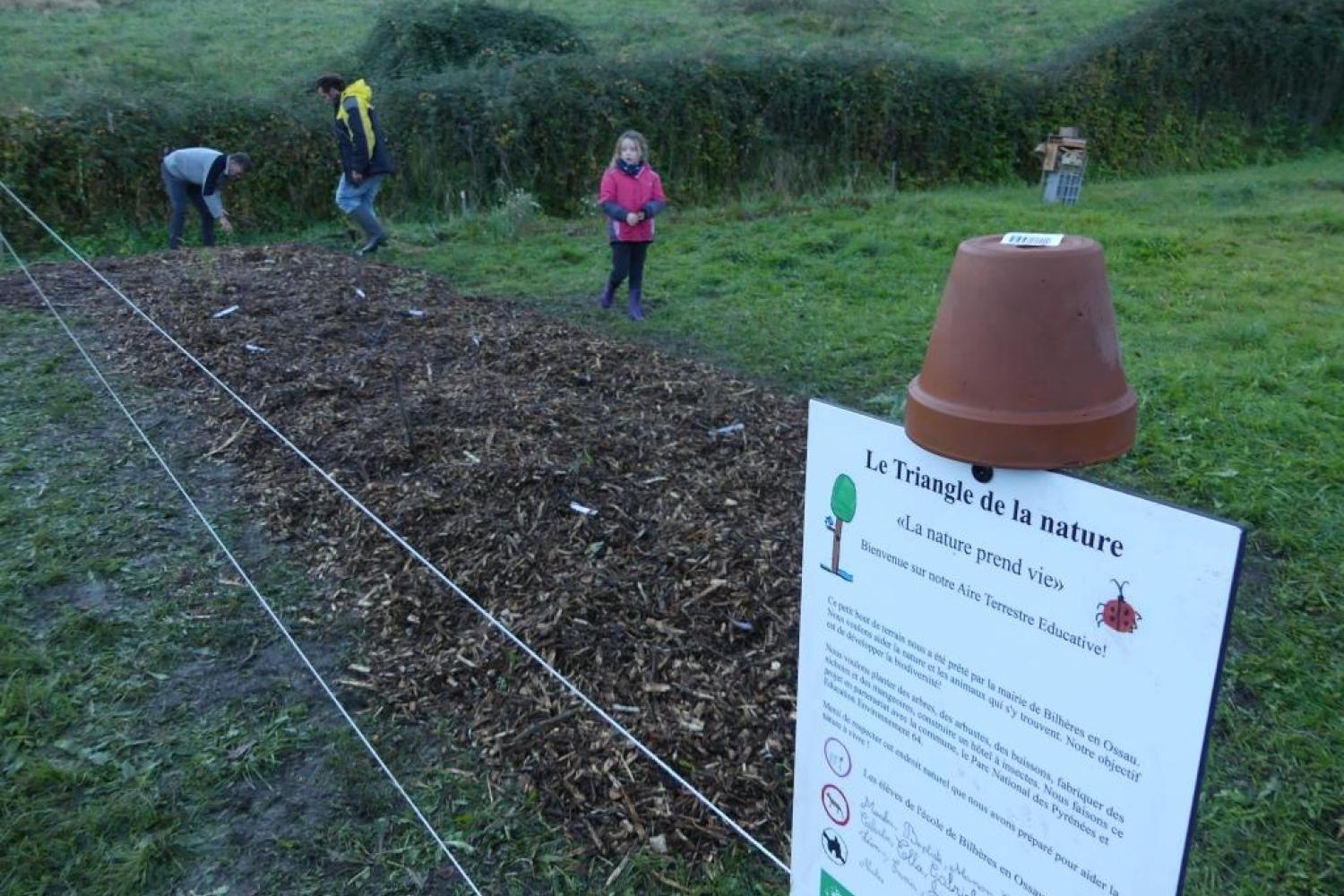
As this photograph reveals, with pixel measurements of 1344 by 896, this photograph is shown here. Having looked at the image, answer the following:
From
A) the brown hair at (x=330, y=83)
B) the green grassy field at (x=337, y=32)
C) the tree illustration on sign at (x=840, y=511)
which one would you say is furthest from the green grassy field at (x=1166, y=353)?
the green grassy field at (x=337, y=32)

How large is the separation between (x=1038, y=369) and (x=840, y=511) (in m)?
0.46

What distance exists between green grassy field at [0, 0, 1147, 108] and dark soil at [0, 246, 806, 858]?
9234 millimetres

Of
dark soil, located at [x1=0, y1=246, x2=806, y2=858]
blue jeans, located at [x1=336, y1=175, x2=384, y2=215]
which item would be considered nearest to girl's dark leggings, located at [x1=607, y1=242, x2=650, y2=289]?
dark soil, located at [x1=0, y1=246, x2=806, y2=858]

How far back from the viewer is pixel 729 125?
14594mm

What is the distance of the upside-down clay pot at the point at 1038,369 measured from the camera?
4.63ft

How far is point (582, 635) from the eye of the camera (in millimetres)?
3637

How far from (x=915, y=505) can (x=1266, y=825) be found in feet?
7.05

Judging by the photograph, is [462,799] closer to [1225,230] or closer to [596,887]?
[596,887]

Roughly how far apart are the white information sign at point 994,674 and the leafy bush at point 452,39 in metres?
15.6

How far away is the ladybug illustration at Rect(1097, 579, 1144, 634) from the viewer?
133 centimetres

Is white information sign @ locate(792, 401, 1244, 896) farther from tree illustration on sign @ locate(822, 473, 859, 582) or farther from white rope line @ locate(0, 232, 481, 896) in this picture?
white rope line @ locate(0, 232, 481, 896)

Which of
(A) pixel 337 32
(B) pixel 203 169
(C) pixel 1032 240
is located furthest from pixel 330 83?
(A) pixel 337 32

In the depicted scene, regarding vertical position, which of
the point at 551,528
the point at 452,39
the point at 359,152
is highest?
the point at 452,39

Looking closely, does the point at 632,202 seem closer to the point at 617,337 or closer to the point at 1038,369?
the point at 617,337
